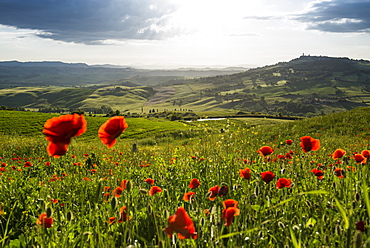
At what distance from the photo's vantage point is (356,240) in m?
1.49

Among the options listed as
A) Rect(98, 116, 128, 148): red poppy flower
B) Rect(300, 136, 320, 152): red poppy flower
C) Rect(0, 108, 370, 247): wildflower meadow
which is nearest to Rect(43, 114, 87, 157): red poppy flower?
Rect(0, 108, 370, 247): wildflower meadow

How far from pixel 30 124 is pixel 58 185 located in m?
49.9

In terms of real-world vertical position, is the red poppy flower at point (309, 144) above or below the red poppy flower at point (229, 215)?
above

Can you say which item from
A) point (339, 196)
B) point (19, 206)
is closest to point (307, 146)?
point (339, 196)

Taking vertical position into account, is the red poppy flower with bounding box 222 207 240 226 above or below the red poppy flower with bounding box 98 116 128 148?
below

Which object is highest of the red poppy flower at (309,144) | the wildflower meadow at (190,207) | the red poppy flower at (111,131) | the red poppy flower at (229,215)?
the red poppy flower at (111,131)

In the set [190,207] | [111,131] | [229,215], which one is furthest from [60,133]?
[190,207]

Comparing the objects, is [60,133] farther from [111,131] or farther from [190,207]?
[190,207]

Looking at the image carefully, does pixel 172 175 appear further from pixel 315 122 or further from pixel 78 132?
pixel 315 122

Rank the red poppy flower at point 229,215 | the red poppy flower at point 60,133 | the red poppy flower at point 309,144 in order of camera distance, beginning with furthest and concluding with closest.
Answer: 1. the red poppy flower at point 309,144
2. the red poppy flower at point 229,215
3. the red poppy flower at point 60,133

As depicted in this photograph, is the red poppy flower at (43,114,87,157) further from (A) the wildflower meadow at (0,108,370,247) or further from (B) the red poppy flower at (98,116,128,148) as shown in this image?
(B) the red poppy flower at (98,116,128,148)

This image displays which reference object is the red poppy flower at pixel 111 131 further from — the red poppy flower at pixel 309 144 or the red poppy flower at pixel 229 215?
the red poppy flower at pixel 309 144

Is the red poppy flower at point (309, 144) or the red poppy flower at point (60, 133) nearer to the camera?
the red poppy flower at point (60, 133)

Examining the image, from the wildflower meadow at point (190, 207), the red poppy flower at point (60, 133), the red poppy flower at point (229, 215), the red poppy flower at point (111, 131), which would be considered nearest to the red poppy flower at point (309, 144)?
the wildflower meadow at point (190, 207)
